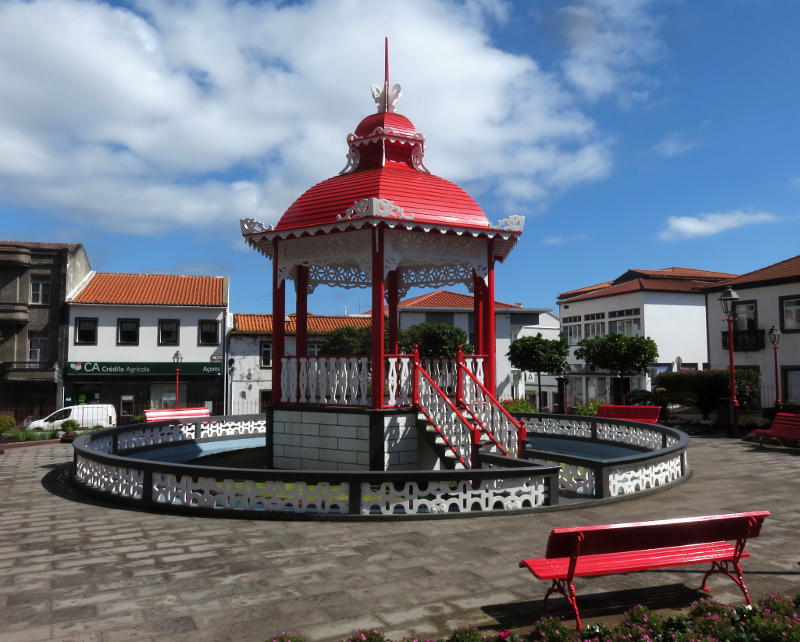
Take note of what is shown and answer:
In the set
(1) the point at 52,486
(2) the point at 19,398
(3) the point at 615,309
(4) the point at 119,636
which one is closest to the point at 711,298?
(3) the point at 615,309

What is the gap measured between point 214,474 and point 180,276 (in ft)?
121

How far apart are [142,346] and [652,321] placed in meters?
37.7

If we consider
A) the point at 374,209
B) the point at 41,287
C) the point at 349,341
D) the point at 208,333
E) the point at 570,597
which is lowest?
the point at 570,597

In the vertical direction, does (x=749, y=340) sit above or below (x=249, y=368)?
above

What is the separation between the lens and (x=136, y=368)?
38.5 metres

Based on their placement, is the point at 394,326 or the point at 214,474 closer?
the point at 214,474

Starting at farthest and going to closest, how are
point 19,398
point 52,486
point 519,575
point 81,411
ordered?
point 19,398 → point 81,411 → point 52,486 → point 519,575

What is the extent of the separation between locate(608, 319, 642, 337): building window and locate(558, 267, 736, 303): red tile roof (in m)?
2.42

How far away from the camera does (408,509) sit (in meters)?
8.81

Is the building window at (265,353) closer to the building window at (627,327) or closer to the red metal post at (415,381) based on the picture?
the building window at (627,327)

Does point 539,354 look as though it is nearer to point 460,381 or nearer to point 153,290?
point 460,381

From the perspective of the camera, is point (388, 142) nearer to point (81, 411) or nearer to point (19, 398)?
point (81, 411)

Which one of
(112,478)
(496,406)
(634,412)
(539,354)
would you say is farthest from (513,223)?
(539,354)

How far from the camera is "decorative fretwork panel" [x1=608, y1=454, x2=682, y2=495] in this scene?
1002cm
